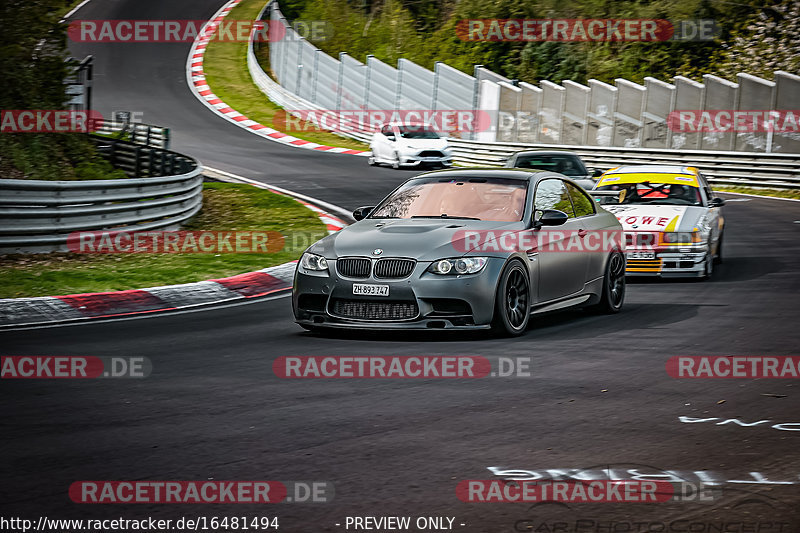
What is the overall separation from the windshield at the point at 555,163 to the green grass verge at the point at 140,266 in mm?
4051

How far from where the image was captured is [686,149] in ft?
110

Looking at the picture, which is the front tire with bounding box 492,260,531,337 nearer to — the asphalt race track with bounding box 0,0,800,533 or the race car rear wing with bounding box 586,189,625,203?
the asphalt race track with bounding box 0,0,800,533

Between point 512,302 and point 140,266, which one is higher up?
point 512,302

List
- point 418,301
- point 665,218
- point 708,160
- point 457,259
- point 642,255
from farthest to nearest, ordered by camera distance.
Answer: point 708,160, point 665,218, point 642,255, point 457,259, point 418,301

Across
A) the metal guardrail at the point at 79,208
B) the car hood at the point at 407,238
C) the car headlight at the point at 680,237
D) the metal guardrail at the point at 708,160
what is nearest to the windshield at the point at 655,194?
the car headlight at the point at 680,237

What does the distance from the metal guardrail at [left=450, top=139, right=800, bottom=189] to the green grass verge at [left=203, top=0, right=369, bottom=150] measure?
8.43 m

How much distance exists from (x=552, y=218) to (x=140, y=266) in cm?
710

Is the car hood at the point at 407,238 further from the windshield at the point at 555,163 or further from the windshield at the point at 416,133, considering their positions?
the windshield at the point at 416,133

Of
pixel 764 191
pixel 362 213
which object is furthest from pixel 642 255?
pixel 764 191

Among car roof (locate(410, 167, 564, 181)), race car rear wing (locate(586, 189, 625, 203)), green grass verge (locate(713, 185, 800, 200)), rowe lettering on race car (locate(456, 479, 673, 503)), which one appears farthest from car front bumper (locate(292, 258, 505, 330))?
green grass verge (locate(713, 185, 800, 200))

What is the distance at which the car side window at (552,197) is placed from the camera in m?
10.8

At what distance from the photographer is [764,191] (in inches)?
1199

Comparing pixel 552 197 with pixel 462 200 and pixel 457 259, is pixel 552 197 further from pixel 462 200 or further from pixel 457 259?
pixel 457 259

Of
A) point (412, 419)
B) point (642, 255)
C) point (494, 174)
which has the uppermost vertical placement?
point (494, 174)
